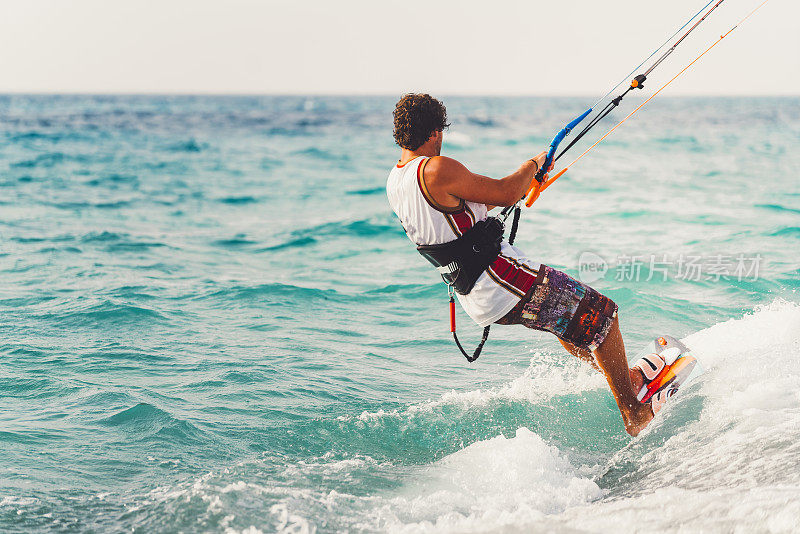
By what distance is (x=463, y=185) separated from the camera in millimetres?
4105

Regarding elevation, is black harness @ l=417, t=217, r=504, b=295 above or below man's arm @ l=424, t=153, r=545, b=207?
below

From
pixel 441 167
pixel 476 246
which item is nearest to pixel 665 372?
pixel 476 246

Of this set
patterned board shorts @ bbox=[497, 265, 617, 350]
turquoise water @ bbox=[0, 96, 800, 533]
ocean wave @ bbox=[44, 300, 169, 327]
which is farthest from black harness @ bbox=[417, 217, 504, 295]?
ocean wave @ bbox=[44, 300, 169, 327]

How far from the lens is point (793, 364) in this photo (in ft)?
17.0

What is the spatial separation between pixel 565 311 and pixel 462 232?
2.65ft

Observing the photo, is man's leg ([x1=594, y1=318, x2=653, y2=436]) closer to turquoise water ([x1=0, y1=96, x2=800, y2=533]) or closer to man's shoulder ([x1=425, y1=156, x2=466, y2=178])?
turquoise water ([x1=0, y1=96, x2=800, y2=533])

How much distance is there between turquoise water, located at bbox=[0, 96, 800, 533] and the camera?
3967 mm

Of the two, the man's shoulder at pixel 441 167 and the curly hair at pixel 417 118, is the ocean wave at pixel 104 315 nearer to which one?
the curly hair at pixel 417 118

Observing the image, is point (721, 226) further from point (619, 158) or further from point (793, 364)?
point (619, 158)

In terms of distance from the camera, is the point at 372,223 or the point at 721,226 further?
the point at 372,223

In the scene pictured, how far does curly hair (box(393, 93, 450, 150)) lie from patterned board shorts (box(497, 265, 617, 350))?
3.47ft

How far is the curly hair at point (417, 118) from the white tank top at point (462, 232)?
0.39ft

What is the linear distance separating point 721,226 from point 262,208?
368 inches

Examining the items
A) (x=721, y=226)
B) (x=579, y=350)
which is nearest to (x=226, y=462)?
(x=579, y=350)
